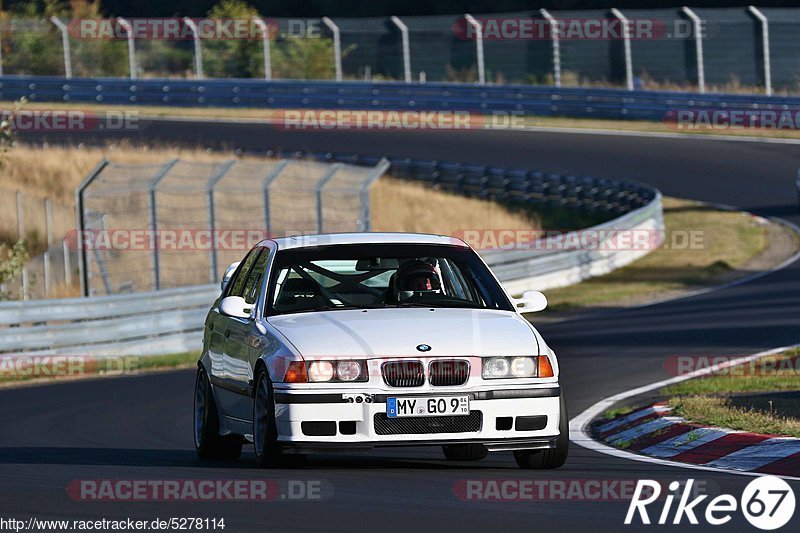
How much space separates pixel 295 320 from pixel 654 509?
2731 mm

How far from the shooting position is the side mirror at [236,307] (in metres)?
9.48

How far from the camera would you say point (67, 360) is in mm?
19016

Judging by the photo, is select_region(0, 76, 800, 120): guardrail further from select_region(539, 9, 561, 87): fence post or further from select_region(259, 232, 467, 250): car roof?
select_region(259, 232, 467, 250): car roof

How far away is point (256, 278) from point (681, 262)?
17.7m

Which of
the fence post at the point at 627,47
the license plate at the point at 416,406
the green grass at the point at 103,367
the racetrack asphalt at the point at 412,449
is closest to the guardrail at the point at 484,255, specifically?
the green grass at the point at 103,367

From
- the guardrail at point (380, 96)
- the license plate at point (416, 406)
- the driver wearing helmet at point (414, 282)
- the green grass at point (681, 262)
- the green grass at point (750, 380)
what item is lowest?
the green grass at point (681, 262)

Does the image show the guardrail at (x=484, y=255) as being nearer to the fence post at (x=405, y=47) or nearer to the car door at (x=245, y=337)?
the car door at (x=245, y=337)

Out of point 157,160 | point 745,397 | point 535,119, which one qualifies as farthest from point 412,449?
point 535,119

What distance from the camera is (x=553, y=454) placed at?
8789 millimetres

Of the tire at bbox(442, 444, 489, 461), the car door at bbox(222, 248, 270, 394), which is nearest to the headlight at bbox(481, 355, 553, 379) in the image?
the tire at bbox(442, 444, 489, 461)

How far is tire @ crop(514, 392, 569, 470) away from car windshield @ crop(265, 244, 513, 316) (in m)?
1.00

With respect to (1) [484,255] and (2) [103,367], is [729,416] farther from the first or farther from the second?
(1) [484,255]

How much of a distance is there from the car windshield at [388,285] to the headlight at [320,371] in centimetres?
92

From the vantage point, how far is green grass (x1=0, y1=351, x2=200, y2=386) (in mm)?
18453
